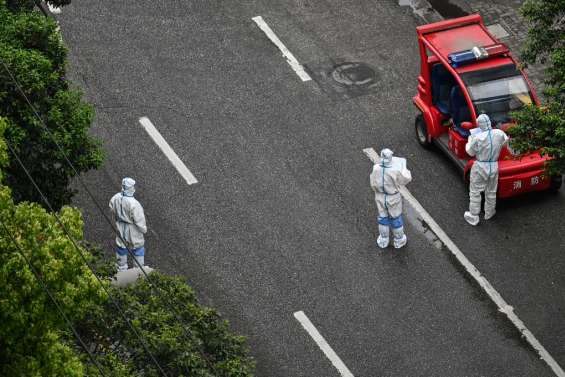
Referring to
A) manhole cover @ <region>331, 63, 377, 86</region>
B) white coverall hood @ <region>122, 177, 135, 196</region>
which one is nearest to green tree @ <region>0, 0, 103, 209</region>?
white coverall hood @ <region>122, 177, 135, 196</region>

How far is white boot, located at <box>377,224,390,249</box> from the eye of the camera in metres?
20.2

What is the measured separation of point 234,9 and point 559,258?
8.54 metres

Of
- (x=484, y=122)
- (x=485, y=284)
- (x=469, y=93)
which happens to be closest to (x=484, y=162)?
(x=484, y=122)

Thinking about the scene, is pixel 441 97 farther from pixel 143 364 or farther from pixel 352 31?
pixel 143 364

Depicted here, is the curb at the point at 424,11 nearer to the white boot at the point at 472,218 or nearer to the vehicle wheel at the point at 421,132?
the vehicle wheel at the point at 421,132

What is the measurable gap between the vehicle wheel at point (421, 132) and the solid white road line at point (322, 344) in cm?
442

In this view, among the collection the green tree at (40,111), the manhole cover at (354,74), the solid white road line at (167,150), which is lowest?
the manhole cover at (354,74)

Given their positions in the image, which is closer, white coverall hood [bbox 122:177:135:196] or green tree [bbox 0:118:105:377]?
green tree [bbox 0:118:105:377]

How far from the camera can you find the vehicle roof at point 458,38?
70.7 feet

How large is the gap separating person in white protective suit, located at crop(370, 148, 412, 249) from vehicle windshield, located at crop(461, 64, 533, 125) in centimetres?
210

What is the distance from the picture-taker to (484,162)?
20.2 metres

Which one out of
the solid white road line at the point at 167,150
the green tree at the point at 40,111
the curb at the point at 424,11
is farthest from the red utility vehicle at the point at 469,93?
the green tree at the point at 40,111

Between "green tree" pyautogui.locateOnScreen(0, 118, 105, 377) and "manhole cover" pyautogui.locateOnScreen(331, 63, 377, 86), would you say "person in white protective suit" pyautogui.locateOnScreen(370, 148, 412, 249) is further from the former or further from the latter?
"green tree" pyautogui.locateOnScreen(0, 118, 105, 377)

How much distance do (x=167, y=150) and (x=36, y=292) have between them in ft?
34.9
